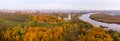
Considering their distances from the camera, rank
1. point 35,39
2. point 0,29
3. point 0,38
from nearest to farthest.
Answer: point 35,39 → point 0,38 → point 0,29

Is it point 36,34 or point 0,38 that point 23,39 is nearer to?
point 36,34

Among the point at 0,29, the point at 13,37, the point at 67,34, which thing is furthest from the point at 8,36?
the point at 67,34

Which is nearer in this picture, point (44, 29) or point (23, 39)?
point (23, 39)

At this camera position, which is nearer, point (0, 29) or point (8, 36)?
point (8, 36)

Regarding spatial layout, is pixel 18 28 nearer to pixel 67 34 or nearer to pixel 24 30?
pixel 24 30

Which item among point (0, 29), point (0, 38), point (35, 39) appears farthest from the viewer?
point (0, 29)

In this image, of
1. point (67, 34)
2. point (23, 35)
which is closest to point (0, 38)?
point (23, 35)

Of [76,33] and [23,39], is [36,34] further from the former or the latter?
[76,33]

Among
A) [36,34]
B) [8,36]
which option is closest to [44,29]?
[36,34]
